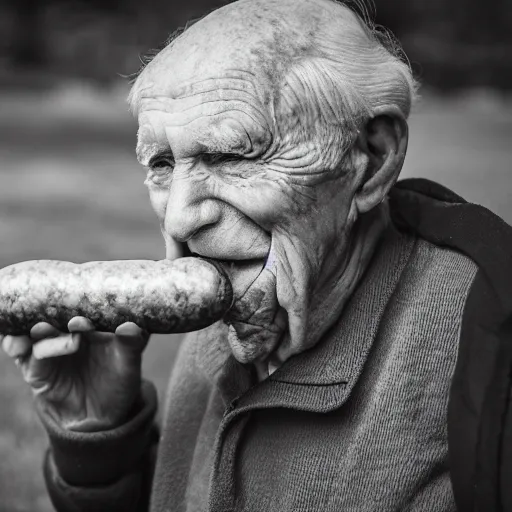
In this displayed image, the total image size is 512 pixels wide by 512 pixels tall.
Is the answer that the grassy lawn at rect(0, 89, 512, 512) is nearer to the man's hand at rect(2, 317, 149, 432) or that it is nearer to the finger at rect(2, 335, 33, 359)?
the man's hand at rect(2, 317, 149, 432)

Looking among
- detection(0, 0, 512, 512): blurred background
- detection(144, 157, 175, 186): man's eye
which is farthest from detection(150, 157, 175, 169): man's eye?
detection(0, 0, 512, 512): blurred background

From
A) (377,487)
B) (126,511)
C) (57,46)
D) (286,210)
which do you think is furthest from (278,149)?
(57,46)

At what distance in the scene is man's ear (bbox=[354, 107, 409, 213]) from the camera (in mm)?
1637

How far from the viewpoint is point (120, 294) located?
5.15 feet

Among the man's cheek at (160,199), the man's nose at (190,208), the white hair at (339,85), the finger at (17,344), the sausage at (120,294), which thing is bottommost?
the finger at (17,344)

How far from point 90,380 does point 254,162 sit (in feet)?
2.63

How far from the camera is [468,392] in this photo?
1.43m

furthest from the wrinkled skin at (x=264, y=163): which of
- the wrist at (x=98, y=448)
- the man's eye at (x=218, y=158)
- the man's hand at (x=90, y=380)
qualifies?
the wrist at (x=98, y=448)

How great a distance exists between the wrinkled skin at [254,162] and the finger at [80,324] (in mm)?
220

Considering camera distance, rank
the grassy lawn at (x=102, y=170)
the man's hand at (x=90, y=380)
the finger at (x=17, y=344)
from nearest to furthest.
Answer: the finger at (x=17, y=344)
the man's hand at (x=90, y=380)
the grassy lawn at (x=102, y=170)

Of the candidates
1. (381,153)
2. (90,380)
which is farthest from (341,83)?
(90,380)

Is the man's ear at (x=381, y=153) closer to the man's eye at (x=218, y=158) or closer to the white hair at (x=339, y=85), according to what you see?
the white hair at (x=339, y=85)

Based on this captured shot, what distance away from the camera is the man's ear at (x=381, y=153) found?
5.37 feet

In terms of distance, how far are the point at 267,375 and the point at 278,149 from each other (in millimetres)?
562
